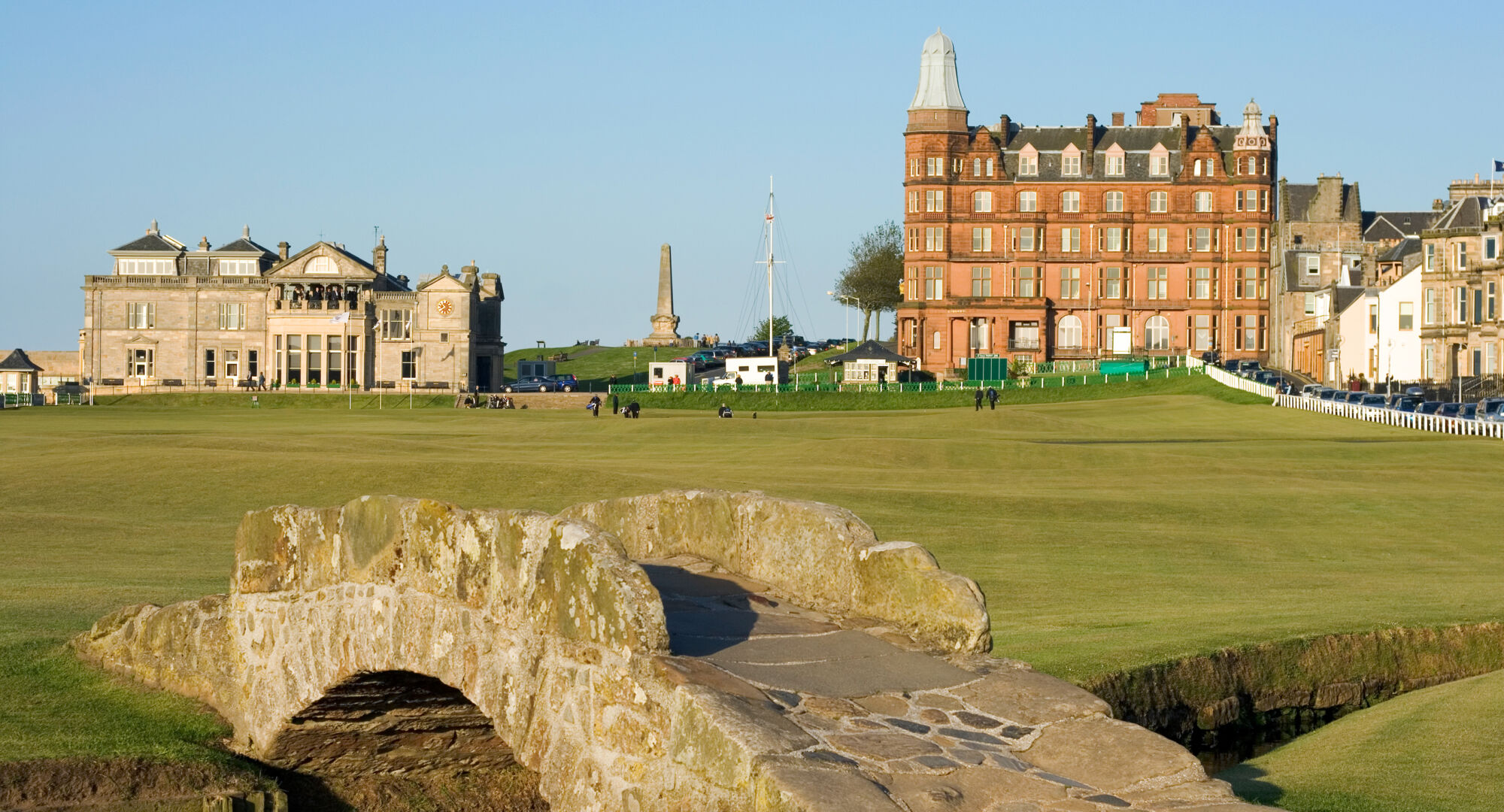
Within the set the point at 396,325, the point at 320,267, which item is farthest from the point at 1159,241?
the point at 320,267

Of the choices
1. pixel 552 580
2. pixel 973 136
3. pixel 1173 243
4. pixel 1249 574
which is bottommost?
pixel 1249 574

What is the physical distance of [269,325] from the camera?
131250 mm

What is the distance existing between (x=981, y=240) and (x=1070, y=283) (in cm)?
750

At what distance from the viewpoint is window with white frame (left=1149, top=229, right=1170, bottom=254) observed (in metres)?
126

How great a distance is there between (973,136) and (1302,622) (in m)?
110

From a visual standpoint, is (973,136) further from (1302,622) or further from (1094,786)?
(1094,786)

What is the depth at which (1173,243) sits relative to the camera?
415ft

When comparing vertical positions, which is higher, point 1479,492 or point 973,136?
point 973,136

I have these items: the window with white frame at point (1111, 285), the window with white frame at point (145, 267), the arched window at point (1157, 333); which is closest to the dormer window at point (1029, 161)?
the window with white frame at point (1111, 285)

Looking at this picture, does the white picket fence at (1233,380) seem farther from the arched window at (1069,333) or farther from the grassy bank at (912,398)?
the arched window at (1069,333)

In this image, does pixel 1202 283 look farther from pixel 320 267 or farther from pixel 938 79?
pixel 320 267

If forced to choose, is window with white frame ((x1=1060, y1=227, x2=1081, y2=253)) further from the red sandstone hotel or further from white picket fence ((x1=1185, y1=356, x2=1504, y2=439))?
white picket fence ((x1=1185, y1=356, x2=1504, y2=439))

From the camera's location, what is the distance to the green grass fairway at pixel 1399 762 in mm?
11867

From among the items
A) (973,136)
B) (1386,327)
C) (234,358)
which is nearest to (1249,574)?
(1386,327)
